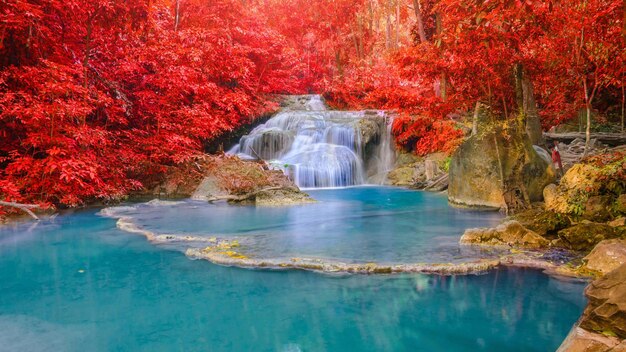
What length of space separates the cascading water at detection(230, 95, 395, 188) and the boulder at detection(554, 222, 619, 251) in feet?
34.6

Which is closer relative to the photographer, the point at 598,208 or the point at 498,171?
the point at 598,208

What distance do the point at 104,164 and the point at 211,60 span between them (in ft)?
17.5

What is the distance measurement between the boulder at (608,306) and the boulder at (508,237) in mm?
3082

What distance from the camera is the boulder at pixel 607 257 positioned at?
174 inches

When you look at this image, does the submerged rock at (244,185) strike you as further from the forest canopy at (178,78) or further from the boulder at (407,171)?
the boulder at (407,171)

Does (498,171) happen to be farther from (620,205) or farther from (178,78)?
(178,78)

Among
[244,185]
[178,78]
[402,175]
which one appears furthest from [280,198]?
[402,175]

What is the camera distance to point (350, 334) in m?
3.40

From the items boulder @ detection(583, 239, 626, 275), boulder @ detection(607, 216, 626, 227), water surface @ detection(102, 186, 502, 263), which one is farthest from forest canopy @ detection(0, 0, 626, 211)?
boulder @ detection(607, 216, 626, 227)

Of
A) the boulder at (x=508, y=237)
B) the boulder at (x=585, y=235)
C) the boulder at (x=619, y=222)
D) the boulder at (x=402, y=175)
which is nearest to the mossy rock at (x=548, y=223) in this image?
the boulder at (x=508, y=237)

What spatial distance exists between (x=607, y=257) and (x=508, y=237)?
1445 mm

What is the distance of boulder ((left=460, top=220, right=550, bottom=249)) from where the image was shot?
228 inches

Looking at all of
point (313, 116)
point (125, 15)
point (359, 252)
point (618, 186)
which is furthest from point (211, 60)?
point (618, 186)

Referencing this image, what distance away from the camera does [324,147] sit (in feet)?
55.9
